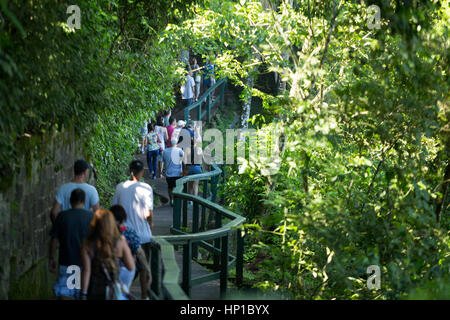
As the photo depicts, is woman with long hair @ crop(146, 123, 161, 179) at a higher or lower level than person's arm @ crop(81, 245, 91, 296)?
higher

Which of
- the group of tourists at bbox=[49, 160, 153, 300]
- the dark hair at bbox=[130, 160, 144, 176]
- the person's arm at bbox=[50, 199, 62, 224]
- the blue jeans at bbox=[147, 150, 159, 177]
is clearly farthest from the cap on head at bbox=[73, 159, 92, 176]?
the blue jeans at bbox=[147, 150, 159, 177]

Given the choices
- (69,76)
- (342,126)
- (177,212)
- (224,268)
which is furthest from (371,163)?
(177,212)

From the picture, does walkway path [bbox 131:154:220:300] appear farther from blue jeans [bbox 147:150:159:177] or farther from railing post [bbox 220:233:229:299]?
blue jeans [bbox 147:150:159:177]

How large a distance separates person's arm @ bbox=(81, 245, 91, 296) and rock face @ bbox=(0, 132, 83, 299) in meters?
1.06

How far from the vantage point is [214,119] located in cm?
2177

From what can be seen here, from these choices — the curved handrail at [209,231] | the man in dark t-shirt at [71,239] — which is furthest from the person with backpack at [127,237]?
the curved handrail at [209,231]

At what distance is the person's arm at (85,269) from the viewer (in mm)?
5023

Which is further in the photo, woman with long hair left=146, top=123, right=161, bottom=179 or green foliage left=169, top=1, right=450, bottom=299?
woman with long hair left=146, top=123, right=161, bottom=179

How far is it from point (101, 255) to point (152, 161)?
11093 millimetres

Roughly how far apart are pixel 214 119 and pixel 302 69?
15.0m

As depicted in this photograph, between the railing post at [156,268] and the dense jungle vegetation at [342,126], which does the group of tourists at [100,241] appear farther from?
the dense jungle vegetation at [342,126]

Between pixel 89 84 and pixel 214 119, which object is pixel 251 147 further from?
pixel 214 119

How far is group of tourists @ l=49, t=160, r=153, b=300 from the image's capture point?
4996mm
